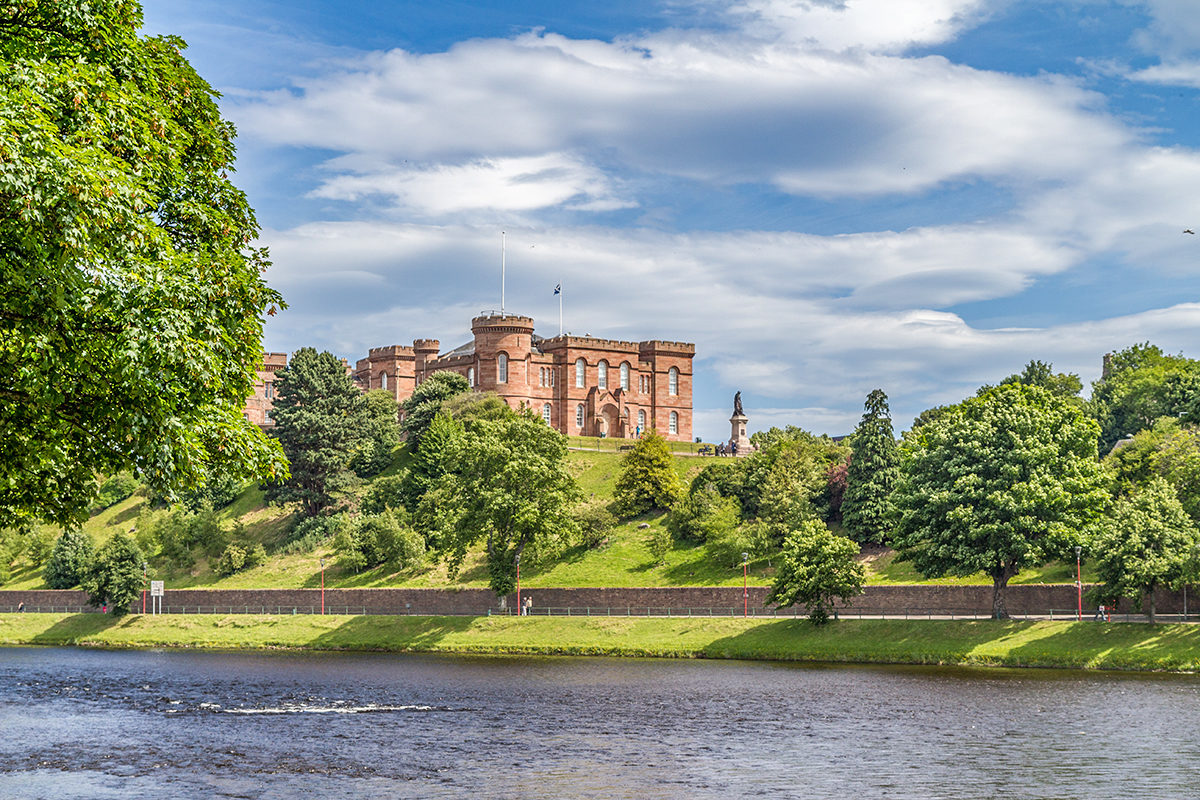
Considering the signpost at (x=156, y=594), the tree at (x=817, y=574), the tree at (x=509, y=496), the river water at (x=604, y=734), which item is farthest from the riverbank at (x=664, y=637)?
the tree at (x=509, y=496)

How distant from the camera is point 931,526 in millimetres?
61250

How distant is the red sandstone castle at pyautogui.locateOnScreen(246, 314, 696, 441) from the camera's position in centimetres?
11862

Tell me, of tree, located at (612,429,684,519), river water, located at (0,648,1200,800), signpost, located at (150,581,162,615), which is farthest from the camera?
tree, located at (612,429,684,519)

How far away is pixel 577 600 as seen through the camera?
74.8 m

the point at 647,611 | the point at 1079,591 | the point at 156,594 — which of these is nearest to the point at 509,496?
the point at 647,611

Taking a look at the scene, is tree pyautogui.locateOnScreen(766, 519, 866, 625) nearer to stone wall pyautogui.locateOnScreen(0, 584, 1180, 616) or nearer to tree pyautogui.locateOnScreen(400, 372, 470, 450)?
stone wall pyautogui.locateOnScreen(0, 584, 1180, 616)

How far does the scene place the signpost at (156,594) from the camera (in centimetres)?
8188

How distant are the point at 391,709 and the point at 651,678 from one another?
45.4 ft

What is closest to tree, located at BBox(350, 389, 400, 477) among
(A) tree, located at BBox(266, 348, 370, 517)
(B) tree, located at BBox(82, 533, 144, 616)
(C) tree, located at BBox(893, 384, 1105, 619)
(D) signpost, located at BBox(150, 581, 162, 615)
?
(A) tree, located at BBox(266, 348, 370, 517)

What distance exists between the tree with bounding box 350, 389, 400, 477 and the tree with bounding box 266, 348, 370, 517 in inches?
67.3

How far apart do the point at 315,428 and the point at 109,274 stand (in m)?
84.0

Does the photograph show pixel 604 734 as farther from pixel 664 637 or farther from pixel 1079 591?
pixel 1079 591

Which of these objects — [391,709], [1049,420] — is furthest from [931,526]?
[391,709]

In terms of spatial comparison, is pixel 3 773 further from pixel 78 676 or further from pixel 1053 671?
pixel 1053 671
